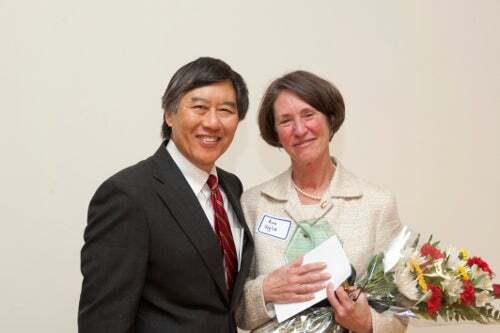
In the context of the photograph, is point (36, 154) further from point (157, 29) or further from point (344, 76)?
point (344, 76)

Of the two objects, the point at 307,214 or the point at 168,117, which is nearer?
the point at 168,117

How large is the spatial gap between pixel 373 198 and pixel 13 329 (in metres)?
1.71

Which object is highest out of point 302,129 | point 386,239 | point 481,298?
point 302,129

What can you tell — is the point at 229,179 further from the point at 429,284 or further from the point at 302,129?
the point at 429,284

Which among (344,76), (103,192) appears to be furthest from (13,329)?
(344,76)

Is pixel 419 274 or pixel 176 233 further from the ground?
pixel 176 233

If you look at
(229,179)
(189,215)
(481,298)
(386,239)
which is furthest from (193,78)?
(481,298)

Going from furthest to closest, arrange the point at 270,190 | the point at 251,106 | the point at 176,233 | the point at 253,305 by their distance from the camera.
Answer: the point at 251,106, the point at 270,190, the point at 253,305, the point at 176,233

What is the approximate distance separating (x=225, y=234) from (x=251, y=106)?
1.16 meters

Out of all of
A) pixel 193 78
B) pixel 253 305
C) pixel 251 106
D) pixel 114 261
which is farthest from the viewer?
pixel 251 106

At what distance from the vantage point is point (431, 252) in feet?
4.92

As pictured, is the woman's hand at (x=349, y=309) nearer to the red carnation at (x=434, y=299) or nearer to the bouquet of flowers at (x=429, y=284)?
the bouquet of flowers at (x=429, y=284)

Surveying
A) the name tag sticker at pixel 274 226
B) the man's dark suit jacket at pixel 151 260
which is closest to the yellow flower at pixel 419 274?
the name tag sticker at pixel 274 226

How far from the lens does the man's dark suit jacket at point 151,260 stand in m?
1.36
